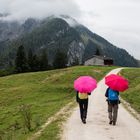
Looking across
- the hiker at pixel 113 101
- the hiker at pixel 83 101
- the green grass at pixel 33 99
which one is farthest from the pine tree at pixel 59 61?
the hiker at pixel 113 101

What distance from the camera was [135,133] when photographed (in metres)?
21.5

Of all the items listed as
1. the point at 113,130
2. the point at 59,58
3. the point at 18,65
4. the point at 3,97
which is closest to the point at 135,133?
the point at 113,130

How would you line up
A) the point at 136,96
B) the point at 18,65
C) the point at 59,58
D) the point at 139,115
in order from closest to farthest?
1. the point at 139,115
2. the point at 136,96
3. the point at 18,65
4. the point at 59,58

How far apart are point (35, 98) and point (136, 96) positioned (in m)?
15.1

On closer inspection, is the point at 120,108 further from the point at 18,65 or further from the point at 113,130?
the point at 18,65

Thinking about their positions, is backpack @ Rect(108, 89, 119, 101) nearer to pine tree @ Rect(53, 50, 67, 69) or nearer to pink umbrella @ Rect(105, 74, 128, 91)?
pink umbrella @ Rect(105, 74, 128, 91)

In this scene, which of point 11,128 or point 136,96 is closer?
point 11,128

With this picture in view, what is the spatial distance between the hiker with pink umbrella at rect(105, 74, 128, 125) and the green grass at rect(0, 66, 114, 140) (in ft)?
12.4

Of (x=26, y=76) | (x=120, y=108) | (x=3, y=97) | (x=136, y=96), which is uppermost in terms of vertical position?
(x=120, y=108)

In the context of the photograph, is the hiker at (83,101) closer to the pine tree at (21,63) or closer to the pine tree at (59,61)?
the pine tree at (21,63)

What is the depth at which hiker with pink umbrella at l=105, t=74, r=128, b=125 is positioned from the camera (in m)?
23.6

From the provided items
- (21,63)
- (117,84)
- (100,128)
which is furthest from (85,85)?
(21,63)

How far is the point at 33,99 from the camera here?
5219 centimetres

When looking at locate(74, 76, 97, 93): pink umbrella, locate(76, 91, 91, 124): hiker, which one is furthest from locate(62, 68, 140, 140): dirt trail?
locate(74, 76, 97, 93): pink umbrella
